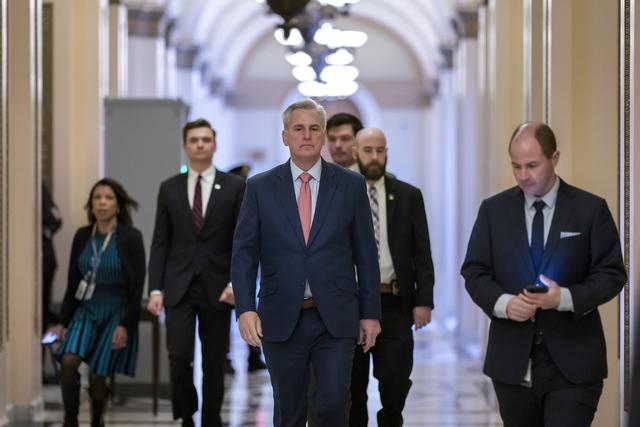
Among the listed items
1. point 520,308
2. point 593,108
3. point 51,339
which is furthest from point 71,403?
point 520,308

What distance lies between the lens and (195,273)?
7.38m

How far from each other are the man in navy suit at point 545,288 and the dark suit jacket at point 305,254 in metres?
0.61

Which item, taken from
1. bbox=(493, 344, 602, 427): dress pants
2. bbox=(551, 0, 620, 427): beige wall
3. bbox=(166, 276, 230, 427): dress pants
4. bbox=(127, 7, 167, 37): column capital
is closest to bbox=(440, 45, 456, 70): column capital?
bbox=(127, 7, 167, 37): column capital

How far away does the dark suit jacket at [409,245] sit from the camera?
22.2ft

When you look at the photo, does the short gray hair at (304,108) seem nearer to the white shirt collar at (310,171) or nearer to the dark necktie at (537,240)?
the white shirt collar at (310,171)

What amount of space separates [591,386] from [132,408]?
5975 mm

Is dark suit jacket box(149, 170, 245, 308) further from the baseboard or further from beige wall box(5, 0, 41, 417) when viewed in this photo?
the baseboard

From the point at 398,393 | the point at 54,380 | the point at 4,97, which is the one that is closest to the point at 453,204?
the point at 54,380

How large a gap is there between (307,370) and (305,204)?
735 millimetres

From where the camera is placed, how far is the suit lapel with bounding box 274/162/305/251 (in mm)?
5418

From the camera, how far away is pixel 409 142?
30.1 m

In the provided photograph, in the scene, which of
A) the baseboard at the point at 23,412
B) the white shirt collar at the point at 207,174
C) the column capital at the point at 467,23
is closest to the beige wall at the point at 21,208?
the baseboard at the point at 23,412

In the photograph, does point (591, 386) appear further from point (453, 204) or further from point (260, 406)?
point (453, 204)

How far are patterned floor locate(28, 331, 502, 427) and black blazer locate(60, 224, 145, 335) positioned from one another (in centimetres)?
140
